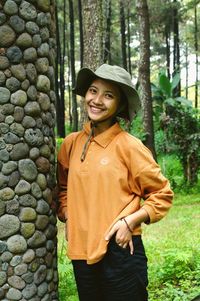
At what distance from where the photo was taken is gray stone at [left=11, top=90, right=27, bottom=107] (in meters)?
3.49

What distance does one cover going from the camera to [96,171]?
294cm

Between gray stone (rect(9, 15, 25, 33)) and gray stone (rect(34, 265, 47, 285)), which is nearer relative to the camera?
gray stone (rect(9, 15, 25, 33))

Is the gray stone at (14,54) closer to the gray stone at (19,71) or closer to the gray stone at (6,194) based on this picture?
the gray stone at (19,71)

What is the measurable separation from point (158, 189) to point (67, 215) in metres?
0.65

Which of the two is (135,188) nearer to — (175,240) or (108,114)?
(108,114)

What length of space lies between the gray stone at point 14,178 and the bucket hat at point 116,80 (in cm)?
73

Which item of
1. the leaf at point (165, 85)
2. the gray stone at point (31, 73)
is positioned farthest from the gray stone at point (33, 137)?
the leaf at point (165, 85)

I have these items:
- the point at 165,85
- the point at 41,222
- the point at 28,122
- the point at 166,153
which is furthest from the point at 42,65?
the point at 165,85

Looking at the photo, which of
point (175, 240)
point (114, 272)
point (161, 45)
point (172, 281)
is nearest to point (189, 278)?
point (172, 281)

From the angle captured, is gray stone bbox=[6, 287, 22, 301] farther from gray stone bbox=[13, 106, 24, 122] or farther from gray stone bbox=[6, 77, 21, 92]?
gray stone bbox=[6, 77, 21, 92]

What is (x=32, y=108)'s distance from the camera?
358 centimetres

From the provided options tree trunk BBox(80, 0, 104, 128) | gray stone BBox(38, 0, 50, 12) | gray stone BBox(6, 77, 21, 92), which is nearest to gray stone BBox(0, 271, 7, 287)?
gray stone BBox(6, 77, 21, 92)

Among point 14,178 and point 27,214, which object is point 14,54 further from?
point 27,214

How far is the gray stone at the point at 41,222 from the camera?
12.0ft
